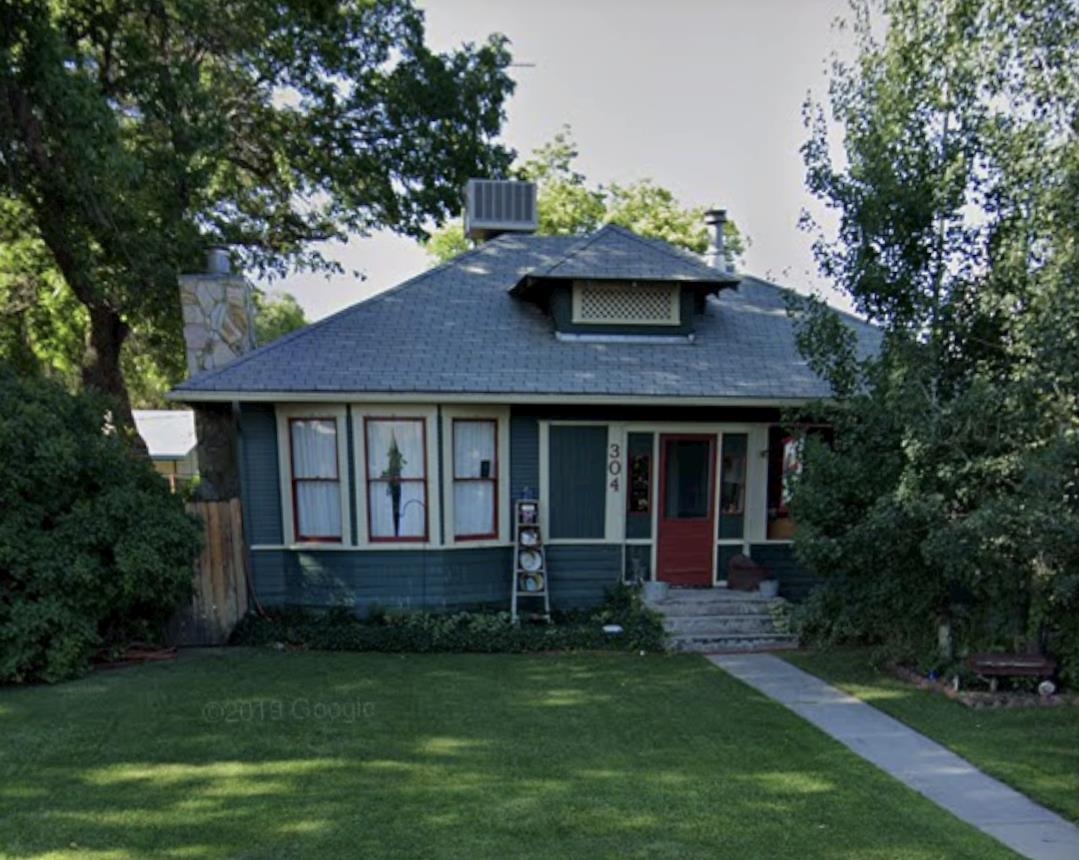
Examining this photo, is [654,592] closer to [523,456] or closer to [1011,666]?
[523,456]

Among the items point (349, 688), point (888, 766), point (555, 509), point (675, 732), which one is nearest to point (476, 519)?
point (555, 509)

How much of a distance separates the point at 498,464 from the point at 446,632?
230cm

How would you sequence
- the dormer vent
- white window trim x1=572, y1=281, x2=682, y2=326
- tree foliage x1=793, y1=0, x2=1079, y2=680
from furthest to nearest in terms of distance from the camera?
the dormer vent < white window trim x1=572, y1=281, x2=682, y2=326 < tree foliage x1=793, y1=0, x2=1079, y2=680

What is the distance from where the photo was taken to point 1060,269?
5590 millimetres

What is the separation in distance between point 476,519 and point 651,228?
18766 mm

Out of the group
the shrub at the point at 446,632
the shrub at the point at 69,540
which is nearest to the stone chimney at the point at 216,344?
the shrub at the point at 69,540

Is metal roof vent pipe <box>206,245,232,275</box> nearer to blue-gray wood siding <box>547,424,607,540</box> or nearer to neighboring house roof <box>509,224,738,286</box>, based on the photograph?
neighboring house roof <box>509,224,738,286</box>

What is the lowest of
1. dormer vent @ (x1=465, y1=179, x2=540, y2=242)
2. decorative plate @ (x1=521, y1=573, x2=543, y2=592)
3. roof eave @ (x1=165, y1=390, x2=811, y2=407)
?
decorative plate @ (x1=521, y1=573, x2=543, y2=592)

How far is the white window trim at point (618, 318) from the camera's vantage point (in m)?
10.2

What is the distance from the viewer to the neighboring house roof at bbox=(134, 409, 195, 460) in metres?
22.0

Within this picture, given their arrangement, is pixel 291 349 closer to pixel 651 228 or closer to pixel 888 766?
pixel 888 766

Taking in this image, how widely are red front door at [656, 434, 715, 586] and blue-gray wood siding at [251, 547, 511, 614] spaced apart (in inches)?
117

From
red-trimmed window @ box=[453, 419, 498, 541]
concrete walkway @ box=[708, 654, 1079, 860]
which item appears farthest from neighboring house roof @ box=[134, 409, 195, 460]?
concrete walkway @ box=[708, 654, 1079, 860]

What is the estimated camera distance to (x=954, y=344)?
6660 mm
